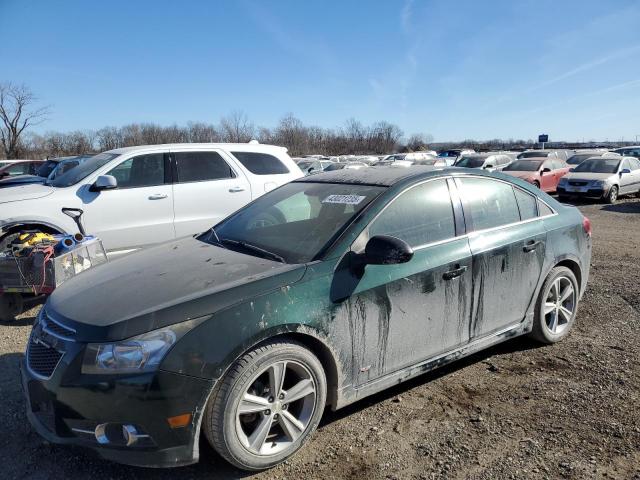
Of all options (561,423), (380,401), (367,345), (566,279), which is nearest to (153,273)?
(367,345)

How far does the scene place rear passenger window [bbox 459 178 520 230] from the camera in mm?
3686

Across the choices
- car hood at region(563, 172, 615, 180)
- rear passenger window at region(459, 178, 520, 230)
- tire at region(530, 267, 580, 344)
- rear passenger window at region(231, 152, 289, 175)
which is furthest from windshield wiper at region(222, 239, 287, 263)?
car hood at region(563, 172, 615, 180)

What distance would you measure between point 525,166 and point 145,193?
16297mm

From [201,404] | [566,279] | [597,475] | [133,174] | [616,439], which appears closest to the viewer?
[201,404]

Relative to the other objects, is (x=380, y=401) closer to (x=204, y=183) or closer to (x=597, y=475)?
(x=597, y=475)

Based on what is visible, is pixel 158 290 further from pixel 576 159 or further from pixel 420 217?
pixel 576 159

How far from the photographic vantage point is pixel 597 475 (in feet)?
8.43

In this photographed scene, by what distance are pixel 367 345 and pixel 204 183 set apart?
14.1ft

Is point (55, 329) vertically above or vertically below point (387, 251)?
below

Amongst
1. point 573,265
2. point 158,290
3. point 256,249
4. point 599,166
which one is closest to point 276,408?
point 158,290

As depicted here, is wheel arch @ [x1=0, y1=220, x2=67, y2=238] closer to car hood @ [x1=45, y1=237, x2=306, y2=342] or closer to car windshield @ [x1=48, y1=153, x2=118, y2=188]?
car windshield @ [x1=48, y1=153, x2=118, y2=188]

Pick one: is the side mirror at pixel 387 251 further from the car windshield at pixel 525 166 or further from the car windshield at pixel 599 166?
the car windshield at pixel 599 166

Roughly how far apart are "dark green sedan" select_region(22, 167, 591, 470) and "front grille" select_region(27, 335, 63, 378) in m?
0.01

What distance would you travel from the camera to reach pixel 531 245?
3.86 metres
